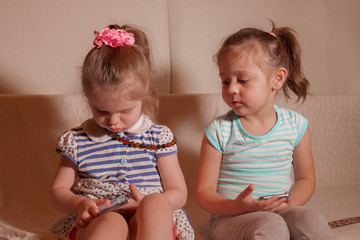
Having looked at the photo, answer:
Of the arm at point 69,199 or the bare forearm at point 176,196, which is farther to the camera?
the bare forearm at point 176,196

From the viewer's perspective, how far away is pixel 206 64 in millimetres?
1668

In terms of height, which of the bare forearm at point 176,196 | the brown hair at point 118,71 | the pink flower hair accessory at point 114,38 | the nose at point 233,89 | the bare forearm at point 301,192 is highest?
the pink flower hair accessory at point 114,38

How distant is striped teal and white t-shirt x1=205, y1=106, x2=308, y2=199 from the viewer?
122 centimetres

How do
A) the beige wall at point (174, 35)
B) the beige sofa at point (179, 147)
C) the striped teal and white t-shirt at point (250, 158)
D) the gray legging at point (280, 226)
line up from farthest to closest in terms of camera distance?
the beige wall at point (174, 35)
the beige sofa at point (179, 147)
the striped teal and white t-shirt at point (250, 158)
the gray legging at point (280, 226)

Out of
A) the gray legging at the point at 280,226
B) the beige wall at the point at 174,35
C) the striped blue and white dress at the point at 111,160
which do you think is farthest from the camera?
the beige wall at the point at 174,35

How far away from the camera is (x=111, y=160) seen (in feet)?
3.71

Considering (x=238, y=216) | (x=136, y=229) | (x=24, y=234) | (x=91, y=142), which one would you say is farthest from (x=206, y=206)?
(x=24, y=234)

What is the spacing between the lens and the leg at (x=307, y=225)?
3.26 ft

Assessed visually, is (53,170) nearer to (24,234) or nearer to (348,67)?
(24,234)

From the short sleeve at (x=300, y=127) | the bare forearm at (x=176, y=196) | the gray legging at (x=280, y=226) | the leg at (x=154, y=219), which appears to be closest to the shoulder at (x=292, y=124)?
the short sleeve at (x=300, y=127)

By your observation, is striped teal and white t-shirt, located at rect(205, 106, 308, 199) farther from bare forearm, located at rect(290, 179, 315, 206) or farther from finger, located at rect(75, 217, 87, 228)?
finger, located at rect(75, 217, 87, 228)

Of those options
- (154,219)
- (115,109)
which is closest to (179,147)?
(115,109)

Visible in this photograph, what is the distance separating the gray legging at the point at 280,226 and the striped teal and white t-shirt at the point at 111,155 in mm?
231

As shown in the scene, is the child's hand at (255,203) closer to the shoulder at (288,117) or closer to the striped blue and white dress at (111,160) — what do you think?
the striped blue and white dress at (111,160)
